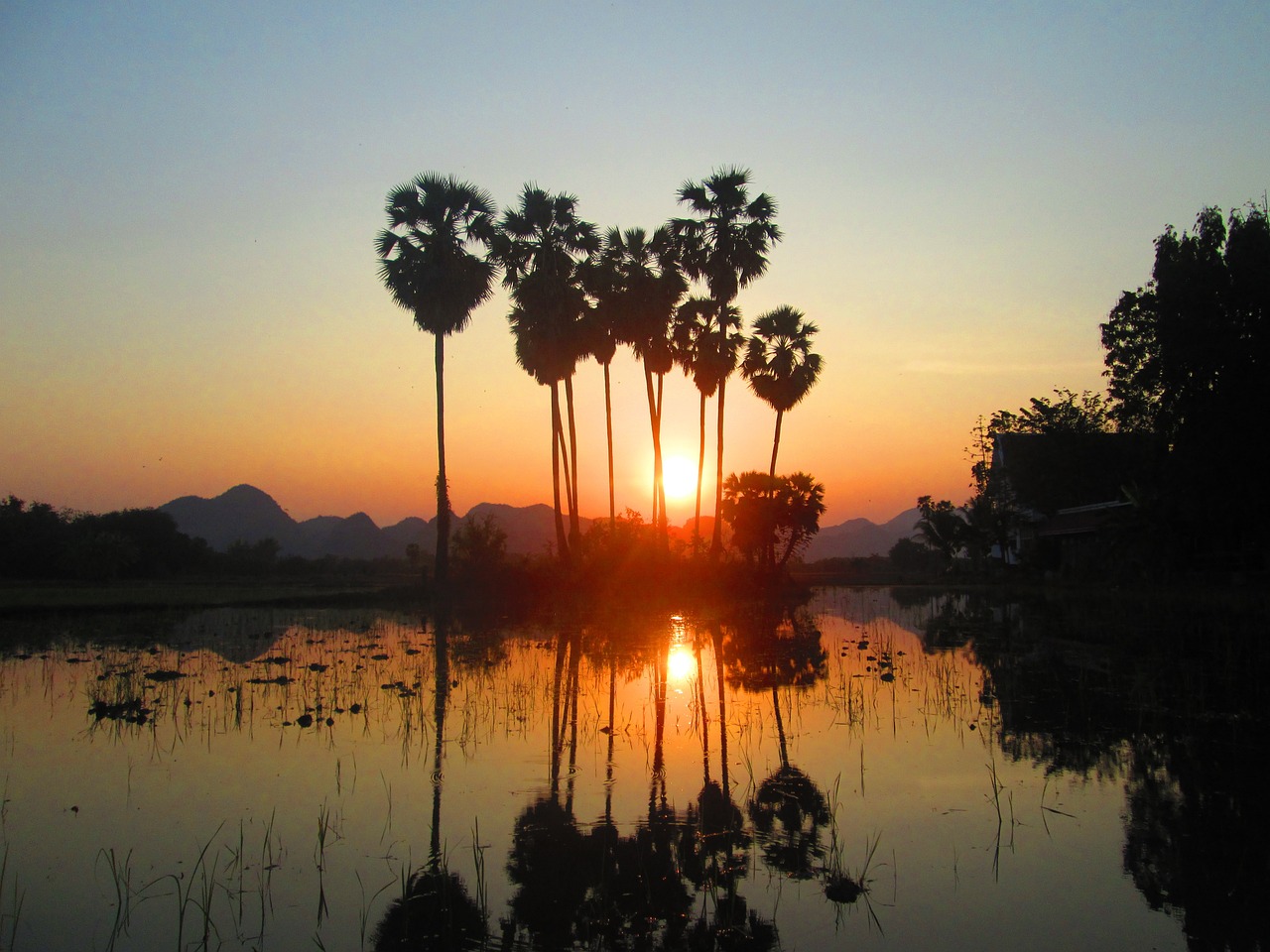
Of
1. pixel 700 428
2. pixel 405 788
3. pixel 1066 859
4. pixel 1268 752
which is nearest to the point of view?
pixel 1066 859

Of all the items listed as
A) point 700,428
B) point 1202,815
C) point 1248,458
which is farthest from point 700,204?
point 1202,815

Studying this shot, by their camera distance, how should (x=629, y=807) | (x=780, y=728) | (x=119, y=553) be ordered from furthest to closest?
(x=119, y=553) < (x=780, y=728) < (x=629, y=807)

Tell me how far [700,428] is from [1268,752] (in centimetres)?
3336

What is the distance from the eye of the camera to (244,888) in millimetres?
5789

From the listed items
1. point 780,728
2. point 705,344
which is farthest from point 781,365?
point 780,728

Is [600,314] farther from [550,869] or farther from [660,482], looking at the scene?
[550,869]

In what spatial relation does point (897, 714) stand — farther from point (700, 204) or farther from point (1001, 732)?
point (700, 204)

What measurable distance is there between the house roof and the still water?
3650 cm

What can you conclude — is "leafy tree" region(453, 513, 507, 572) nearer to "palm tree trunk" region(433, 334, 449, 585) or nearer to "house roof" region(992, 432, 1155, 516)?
"palm tree trunk" region(433, 334, 449, 585)

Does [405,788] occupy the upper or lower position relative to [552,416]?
lower

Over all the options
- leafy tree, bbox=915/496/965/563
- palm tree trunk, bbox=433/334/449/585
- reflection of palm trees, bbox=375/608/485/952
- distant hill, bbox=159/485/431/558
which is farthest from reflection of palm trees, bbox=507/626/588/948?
distant hill, bbox=159/485/431/558

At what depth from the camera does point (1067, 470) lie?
162ft

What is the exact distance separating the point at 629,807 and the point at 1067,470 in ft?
159

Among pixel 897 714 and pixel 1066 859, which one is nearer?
pixel 1066 859
